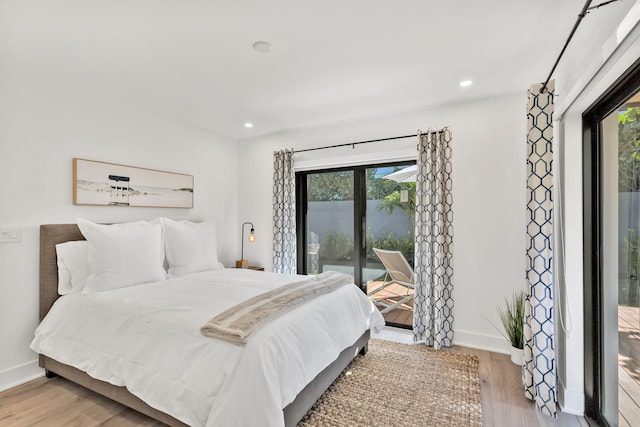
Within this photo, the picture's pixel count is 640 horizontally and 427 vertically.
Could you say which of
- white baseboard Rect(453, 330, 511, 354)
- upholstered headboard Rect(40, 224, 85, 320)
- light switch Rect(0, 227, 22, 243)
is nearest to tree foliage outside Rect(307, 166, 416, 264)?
white baseboard Rect(453, 330, 511, 354)

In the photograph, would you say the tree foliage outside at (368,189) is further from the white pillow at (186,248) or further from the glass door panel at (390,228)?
the white pillow at (186,248)

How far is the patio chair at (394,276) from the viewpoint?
3.46m

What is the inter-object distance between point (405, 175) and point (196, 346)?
2712 mm

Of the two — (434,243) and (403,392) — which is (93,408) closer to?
(403,392)

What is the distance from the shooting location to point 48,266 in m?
2.46

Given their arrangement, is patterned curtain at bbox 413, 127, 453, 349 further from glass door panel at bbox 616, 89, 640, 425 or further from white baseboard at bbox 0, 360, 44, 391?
white baseboard at bbox 0, 360, 44, 391

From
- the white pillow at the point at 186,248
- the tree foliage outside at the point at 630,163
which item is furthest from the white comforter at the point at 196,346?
the tree foliage outside at the point at 630,163

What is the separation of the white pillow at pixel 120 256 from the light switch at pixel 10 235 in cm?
38

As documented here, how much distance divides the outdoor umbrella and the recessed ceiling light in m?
1.99

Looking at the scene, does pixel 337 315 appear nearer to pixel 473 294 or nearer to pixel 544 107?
pixel 473 294

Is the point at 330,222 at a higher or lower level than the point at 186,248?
higher

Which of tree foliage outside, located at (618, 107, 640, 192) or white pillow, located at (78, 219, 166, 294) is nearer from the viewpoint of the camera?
tree foliage outside, located at (618, 107, 640, 192)

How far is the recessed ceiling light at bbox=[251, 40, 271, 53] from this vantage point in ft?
6.79

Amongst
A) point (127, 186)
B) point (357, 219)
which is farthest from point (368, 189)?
point (127, 186)
